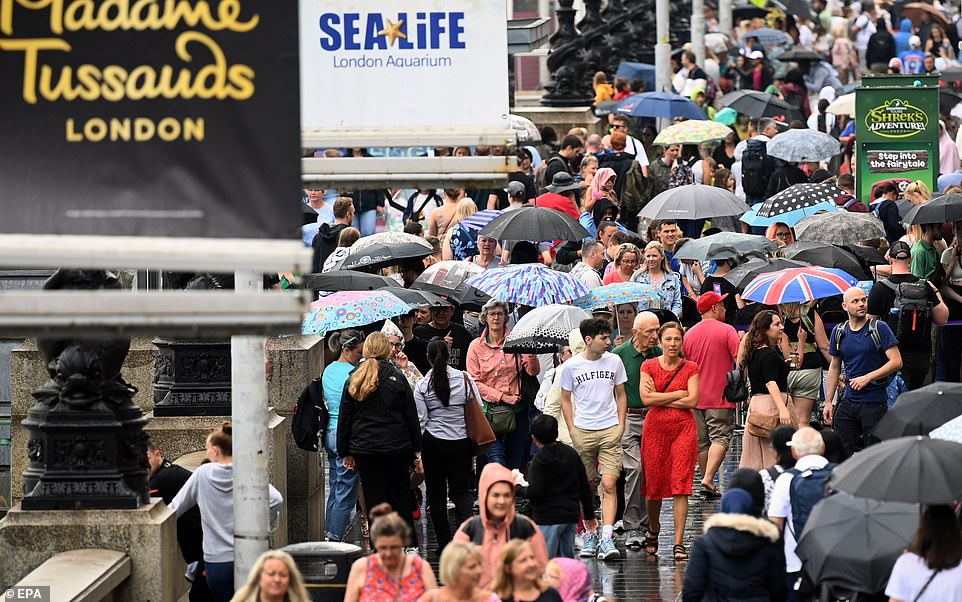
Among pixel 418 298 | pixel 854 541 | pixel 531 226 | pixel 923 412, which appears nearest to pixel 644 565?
pixel 923 412

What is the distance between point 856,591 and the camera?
10211 millimetres

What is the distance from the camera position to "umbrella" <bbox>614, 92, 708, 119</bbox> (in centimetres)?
2992

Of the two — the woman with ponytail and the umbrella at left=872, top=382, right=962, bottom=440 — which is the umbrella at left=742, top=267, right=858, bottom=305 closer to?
the woman with ponytail

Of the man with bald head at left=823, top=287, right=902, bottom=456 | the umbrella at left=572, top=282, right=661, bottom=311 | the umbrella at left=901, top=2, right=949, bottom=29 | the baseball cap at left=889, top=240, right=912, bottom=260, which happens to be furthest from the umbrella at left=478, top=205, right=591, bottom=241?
the umbrella at left=901, top=2, right=949, bottom=29

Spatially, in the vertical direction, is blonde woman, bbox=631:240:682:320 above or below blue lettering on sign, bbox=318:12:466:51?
below

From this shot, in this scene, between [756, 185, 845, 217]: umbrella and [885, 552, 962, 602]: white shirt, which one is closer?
[885, 552, 962, 602]: white shirt

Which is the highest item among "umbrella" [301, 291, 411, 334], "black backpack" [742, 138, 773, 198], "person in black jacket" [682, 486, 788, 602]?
"black backpack" [742, 138, 773, 198]

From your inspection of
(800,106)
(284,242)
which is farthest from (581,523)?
(800,106)

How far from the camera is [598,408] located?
1406 centimetres

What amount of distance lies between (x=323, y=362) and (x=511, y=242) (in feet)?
13.1

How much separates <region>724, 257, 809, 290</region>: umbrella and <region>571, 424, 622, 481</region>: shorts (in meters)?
2.77

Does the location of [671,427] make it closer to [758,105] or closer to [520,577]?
[520,577]

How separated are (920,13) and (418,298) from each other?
33.6 metres

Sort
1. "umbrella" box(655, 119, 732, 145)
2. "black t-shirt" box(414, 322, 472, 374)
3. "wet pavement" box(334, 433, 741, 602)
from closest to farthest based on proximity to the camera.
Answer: "wet pavement" box(334, 433, 741, 602), "black t-shirt" box(414, 322, 472, 374), "umbrella" box(655, 119, 732, 145)
